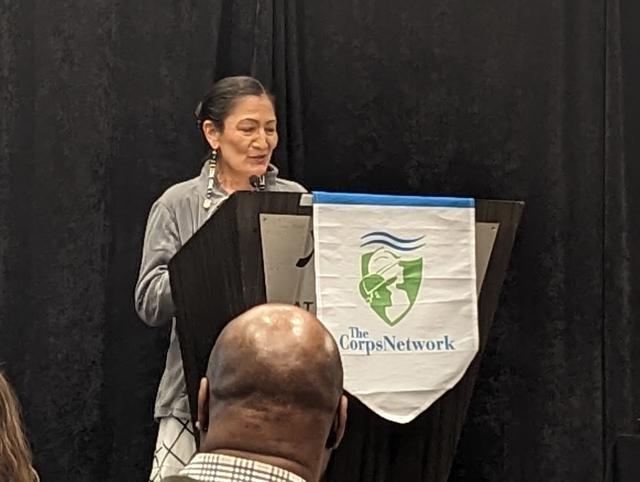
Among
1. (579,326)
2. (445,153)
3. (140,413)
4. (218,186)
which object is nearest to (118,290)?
(140,413)

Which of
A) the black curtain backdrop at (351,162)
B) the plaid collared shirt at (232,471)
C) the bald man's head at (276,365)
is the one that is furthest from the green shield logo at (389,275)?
the black curtain backdrop at (351,162)

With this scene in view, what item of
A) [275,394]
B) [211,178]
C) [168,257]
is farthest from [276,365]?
[211,178]

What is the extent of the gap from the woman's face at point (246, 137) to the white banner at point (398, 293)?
0.52 metres

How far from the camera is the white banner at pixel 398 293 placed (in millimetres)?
1904

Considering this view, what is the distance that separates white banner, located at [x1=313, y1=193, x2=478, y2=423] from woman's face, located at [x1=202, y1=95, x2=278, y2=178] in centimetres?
52

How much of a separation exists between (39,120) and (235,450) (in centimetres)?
202

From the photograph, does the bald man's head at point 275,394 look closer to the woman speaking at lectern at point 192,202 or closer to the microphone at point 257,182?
the woman speaking at lectern at point 192,202

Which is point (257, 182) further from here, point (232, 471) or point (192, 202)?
point (232, 471)

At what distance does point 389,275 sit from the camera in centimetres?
196

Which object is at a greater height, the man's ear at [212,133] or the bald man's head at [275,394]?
the man's ear at [212,133]

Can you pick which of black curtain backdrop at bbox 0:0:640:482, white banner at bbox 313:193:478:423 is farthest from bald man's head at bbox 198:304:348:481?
black curtain backdrop at bbox 0:0:640:482

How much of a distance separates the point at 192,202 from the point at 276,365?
4.13 feet

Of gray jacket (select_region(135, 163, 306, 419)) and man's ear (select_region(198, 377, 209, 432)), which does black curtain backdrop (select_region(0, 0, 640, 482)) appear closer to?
gray jacket (select_region(135, 163, 306, 419))

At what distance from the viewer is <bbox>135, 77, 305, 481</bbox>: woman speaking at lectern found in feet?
7.30
